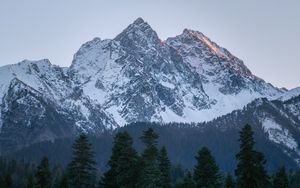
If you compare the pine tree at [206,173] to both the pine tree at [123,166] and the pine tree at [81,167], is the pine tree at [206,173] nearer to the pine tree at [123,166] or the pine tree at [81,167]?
the pine tree at [123,166]

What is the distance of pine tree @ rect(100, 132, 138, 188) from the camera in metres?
79.8

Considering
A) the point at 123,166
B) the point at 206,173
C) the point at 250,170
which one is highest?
the point at 123,166

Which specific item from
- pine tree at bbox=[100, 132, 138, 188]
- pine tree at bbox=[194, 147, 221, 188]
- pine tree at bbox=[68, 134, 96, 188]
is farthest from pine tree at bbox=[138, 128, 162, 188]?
pine tree at bbox=[68, 134, 96, 188]

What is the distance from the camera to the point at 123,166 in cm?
7956

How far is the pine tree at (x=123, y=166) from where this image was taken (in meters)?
79.8

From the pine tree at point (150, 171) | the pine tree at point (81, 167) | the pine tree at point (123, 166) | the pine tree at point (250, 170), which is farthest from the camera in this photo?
the pine tree at point (123, 166)

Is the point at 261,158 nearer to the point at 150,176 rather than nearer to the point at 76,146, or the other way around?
the point at 150,176

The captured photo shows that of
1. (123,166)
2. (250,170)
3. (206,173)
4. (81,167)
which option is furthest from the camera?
(123,166)

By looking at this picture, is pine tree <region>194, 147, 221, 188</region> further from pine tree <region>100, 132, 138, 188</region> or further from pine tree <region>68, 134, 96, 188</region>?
pine tree <region>68, 134, 96, 188</region>

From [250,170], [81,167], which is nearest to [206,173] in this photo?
[250,170]

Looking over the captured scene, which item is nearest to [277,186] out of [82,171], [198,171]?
[198,171]

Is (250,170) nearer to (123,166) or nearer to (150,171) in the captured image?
(150,171)

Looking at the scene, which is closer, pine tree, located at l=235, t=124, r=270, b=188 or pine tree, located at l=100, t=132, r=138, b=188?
pine tree, located at l=235, t=124, r=270, b=188

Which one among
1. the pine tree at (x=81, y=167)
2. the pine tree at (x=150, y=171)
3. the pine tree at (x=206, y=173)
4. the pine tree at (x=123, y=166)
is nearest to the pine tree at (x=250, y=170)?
the pine tree at (x=206, y=173)
